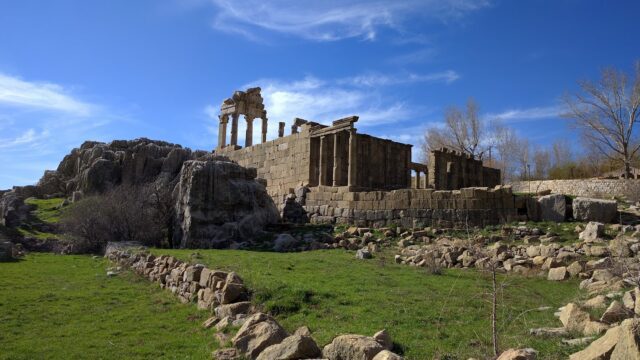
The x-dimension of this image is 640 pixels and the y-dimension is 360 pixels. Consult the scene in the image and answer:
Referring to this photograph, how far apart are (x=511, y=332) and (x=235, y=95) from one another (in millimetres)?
41866

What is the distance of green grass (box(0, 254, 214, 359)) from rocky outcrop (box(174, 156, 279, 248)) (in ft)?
19.9

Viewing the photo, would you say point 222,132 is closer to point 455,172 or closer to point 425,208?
point 455,172

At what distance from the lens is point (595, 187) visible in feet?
112

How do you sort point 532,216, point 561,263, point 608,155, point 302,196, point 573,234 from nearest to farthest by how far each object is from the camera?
point 561,263
point 573,234
point 532,216
point 302,196
point 608,155

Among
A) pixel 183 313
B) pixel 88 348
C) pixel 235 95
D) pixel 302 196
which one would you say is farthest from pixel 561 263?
pixel 235 95

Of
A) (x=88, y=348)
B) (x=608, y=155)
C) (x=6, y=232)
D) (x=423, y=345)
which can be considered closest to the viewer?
(x=423, y=345)

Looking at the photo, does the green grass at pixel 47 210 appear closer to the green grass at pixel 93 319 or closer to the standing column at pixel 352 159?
the green grass at pixel 93 319

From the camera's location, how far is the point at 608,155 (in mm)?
43031

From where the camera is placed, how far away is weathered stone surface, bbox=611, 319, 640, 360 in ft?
14.9

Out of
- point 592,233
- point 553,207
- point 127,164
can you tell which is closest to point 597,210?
point 553,207

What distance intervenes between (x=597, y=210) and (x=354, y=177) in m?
14.0

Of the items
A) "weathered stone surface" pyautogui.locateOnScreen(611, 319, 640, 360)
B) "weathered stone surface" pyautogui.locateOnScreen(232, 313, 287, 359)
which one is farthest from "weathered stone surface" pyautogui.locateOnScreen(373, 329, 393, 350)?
"weathered stone surface" pyautogui.locateOnScreen(611, 319, 640, 360)

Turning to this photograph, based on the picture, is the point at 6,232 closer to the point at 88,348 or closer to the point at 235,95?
the point at 88,348

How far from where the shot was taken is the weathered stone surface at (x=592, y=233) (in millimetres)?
17841
